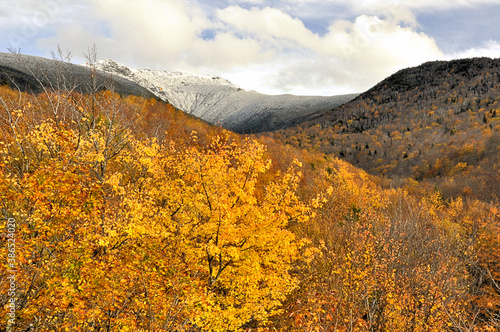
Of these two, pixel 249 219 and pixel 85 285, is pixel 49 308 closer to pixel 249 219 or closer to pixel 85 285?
pixel 85 285

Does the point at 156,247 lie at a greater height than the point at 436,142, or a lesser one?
lesser

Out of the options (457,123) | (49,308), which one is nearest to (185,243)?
(49,308)

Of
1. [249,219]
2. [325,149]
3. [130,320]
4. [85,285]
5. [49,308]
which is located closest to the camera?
[49,308]

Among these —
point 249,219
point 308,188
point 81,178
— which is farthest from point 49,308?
point 308,188

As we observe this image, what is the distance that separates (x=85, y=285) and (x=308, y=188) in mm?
34818

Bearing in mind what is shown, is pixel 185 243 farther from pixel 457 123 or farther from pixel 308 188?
pixel 457 123

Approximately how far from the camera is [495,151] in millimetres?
114500

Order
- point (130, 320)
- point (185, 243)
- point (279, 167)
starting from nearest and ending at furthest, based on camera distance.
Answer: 1. point (130, 320)
2. point (185, 243)
3. point (279, 167)

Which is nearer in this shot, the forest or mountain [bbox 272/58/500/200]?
the forest

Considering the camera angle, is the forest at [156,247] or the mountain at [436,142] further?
the mountain at [436,142]

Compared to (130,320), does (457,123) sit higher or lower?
higher

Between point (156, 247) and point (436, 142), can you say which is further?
point (436, 142)

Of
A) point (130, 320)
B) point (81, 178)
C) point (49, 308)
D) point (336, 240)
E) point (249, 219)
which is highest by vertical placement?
point (81, 178)

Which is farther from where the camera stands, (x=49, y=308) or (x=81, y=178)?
(x=81, y=178)
